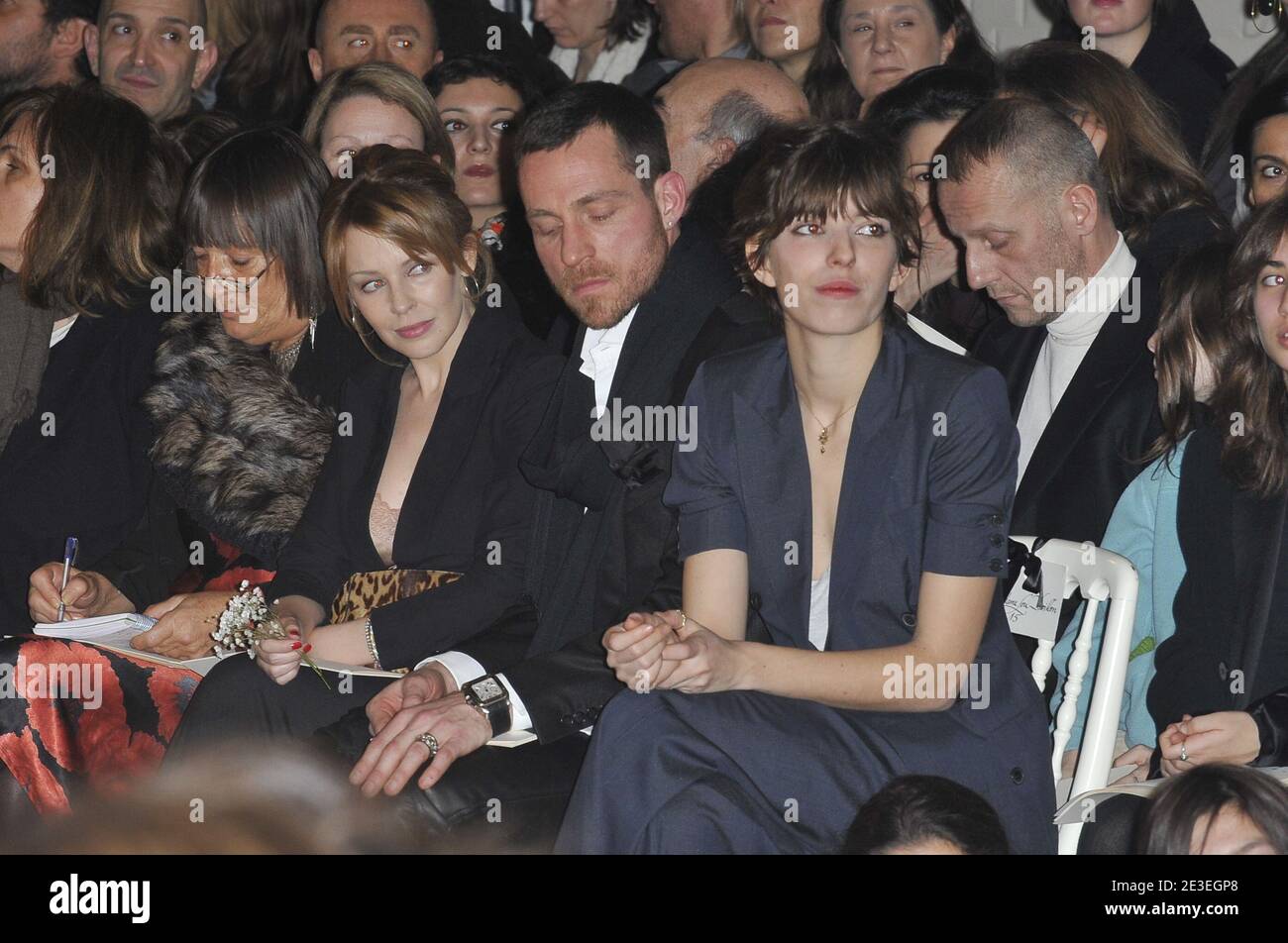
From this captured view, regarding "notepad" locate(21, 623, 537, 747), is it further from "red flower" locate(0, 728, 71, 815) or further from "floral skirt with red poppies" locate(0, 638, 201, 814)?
"red flower" locate(0, 728, 71, 815)

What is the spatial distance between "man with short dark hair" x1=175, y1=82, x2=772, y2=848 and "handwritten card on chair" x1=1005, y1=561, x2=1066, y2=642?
58 centimetres

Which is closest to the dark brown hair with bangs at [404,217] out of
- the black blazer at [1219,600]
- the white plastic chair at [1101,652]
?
the white plastic chair at [1101,652]

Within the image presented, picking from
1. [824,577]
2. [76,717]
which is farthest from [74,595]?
[824,577]

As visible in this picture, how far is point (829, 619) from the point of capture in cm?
231

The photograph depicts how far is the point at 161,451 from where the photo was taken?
3053 mm

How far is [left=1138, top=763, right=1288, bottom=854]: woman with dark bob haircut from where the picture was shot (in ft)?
5.97

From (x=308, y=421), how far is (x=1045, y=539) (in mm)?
1437

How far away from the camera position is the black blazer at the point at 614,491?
2508 millimetres

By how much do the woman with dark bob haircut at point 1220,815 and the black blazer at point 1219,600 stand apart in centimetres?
42

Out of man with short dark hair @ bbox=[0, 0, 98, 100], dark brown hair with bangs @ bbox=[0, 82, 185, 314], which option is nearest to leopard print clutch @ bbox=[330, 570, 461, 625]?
dark brown hair with bangs @ bbox=[0, 82, 185, 314]

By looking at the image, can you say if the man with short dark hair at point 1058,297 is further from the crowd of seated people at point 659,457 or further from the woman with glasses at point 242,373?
the woman with glasses at point 242,373

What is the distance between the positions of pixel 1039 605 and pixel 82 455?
1.96m

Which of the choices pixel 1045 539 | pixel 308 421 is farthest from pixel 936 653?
pixel 308 421

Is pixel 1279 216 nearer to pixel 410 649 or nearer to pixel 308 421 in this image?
pixel 410 649
